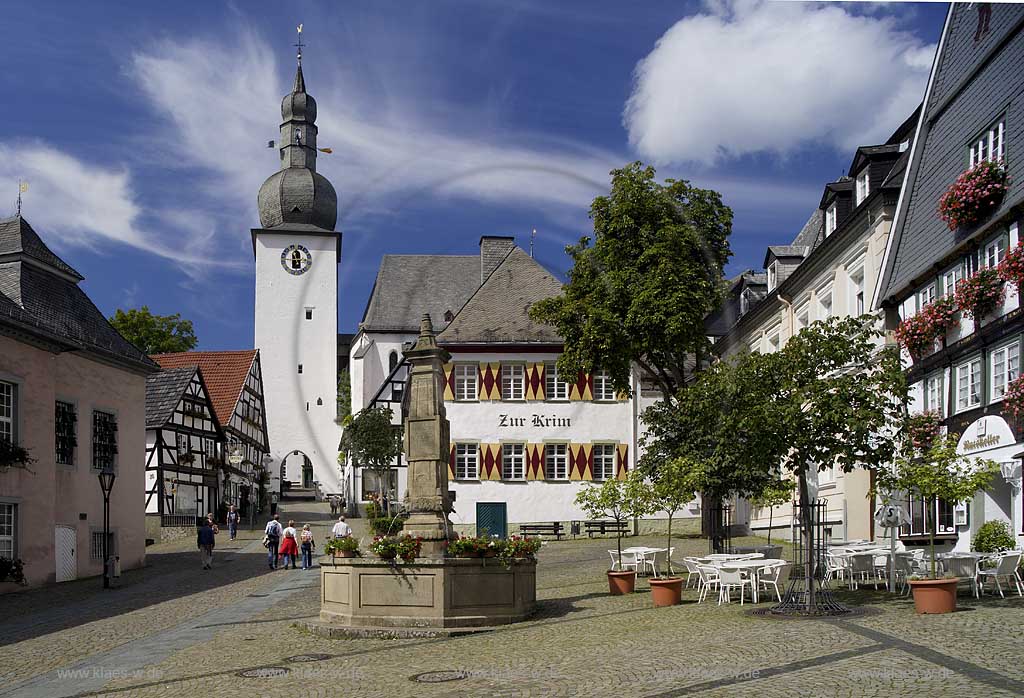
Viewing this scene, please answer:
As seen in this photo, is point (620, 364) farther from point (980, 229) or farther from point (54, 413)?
point (54, 413)

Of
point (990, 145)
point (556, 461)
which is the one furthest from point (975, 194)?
point (556, 461)

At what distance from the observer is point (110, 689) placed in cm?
1232

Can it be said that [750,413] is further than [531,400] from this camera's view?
No

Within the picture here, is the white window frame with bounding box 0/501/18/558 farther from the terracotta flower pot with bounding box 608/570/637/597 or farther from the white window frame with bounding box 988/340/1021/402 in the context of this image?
the white window frame with bounding box 988/340/1021/402

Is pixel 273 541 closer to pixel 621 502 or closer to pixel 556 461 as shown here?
pixel 621 502

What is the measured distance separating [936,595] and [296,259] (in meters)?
69.4

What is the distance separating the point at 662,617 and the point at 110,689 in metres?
8.26

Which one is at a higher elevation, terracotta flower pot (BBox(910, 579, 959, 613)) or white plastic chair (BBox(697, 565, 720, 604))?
terracotta flower pot (BBox(910, 579, 959, 613))

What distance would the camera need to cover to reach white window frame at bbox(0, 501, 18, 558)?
2689cm

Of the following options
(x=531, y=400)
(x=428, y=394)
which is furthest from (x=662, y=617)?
(x=531, y=400)

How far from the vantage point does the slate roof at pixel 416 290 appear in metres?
81.6

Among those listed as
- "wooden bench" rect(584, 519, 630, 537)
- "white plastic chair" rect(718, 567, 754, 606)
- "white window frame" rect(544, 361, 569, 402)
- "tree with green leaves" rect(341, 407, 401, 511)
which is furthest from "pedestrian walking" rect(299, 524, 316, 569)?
"tree with green leaves" rect(341, 407, 401, 511)

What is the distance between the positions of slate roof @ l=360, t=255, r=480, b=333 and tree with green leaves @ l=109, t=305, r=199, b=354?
14.7 meters

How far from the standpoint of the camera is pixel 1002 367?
21.9 metres
